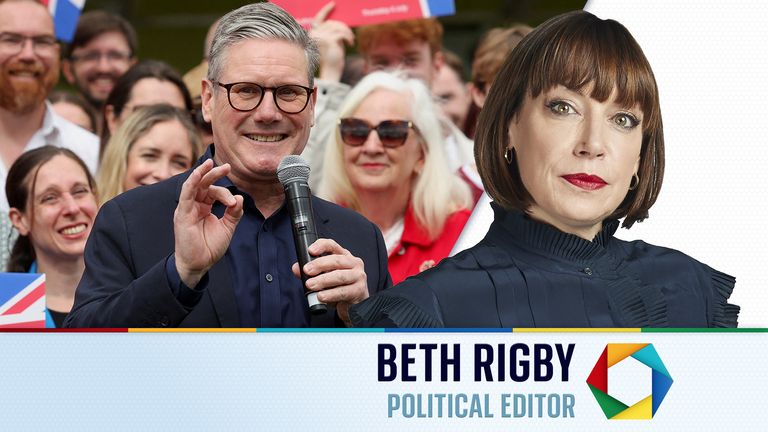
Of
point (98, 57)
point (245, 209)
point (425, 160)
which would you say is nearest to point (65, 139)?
point (98, 57)

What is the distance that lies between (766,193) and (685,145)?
0.74ft

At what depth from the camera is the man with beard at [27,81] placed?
436 centimetres

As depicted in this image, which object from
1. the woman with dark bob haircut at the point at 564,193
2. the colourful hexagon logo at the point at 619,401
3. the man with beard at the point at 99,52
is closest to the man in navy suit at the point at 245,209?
the woman with dark bob haircut at the point at 564,193

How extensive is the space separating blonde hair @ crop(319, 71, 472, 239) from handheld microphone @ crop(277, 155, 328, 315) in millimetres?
1355

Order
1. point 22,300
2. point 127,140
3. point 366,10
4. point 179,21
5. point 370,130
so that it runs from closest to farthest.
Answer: point 22,300 < point 370,130 < point 366,10 < point 127,140 < point 179,21

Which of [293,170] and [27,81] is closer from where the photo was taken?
[293,170]

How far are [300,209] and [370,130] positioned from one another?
1532 millimetres

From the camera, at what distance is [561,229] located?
102 inches

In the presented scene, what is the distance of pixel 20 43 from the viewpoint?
4402 mm

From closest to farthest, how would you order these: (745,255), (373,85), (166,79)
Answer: (745,255) < (373,85) < (166,79)

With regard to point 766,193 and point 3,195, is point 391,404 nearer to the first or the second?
point 766,193

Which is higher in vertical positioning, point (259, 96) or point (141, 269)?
point (259, 96)

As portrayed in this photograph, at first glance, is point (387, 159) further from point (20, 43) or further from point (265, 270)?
point (20, 43)

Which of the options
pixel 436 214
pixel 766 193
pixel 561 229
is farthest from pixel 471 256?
pixel 436 214
